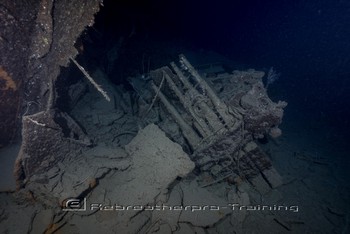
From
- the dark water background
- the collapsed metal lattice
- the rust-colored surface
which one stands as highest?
the dark water background

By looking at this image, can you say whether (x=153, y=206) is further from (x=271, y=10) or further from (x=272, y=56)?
(x=271, y=10)

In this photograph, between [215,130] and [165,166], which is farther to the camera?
[215,130]

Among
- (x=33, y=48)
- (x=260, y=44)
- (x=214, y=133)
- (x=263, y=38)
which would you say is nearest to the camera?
(x=33, y=48)

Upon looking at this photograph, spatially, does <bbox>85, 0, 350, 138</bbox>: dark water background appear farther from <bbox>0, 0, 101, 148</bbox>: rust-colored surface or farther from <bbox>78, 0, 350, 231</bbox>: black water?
Result: <bbox>0, 0, 101, 148</bbox>: rust-colored surface

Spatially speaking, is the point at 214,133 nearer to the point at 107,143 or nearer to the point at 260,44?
the point at 107,143

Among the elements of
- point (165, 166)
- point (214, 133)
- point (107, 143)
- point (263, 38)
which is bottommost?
point (165, 166)

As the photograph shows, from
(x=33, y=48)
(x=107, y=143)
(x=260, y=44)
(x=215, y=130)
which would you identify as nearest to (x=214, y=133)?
(x=215, y=130)

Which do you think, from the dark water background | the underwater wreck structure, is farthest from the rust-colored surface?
the dark water background

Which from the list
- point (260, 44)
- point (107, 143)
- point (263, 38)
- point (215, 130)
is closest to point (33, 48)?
point (107, 143)

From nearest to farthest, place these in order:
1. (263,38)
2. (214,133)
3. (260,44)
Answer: (214,133)
(260,44)
(263,38)

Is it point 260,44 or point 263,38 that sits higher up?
point 263,38

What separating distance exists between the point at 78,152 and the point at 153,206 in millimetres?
1906

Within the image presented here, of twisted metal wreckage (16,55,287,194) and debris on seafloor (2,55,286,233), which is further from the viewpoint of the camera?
twisted metal wreckage (16,55,287,194)

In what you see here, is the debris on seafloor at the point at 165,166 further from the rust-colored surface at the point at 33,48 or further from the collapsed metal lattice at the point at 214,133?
the rust-colored surface at the point at 33,48
